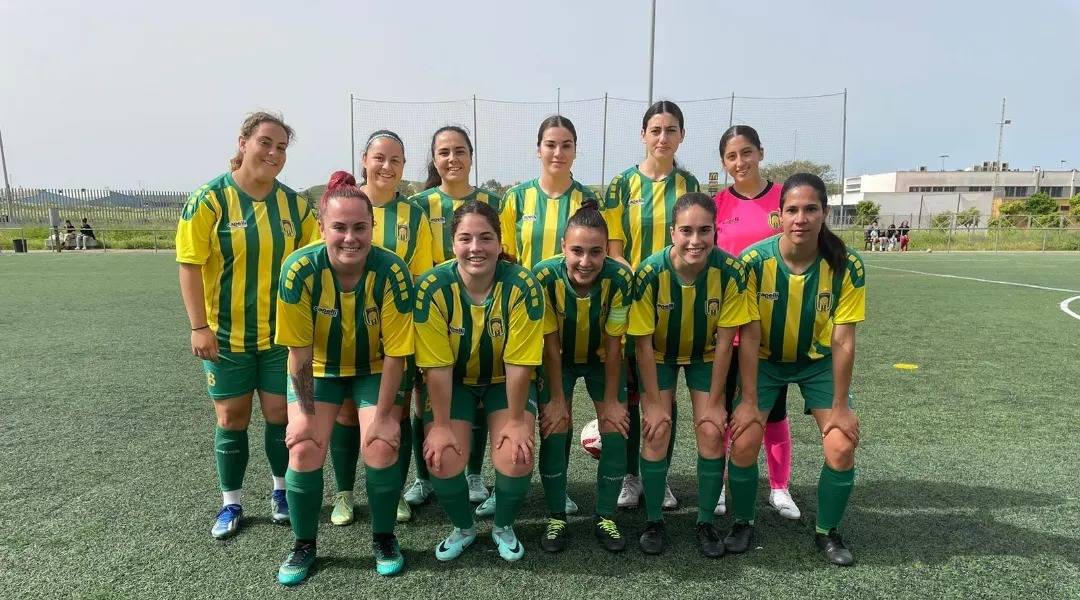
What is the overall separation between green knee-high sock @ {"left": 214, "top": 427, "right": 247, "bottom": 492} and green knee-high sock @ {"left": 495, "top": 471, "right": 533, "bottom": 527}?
1.31 meters

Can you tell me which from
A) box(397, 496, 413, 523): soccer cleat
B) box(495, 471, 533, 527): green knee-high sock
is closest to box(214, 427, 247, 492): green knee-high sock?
box(397, 496, 413, 523): soccer cleat

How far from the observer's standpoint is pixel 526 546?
292 cm

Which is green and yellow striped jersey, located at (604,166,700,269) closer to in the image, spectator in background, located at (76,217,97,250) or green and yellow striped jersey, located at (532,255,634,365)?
green and yellow striped jersey, located at (532,255,634,365)

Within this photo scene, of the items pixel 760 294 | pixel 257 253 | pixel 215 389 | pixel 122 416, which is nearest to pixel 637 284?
pixel 760 294

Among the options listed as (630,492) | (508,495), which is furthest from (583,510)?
(508,495)

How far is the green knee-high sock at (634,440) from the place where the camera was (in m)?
3.40

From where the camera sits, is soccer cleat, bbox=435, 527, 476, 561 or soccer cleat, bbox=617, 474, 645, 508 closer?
soccer cleat, bbox=435, 527, 476, 561

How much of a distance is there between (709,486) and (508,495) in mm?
940

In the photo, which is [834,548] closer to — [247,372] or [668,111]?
[668,111]

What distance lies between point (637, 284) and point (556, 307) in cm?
39

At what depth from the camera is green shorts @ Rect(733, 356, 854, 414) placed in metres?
2.94

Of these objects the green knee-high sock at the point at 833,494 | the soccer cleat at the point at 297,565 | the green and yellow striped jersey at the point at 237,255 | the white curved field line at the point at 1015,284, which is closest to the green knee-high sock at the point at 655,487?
the green knee-high sock at the point at 833,494

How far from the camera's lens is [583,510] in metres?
3.31

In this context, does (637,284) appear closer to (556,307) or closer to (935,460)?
(556,307)
